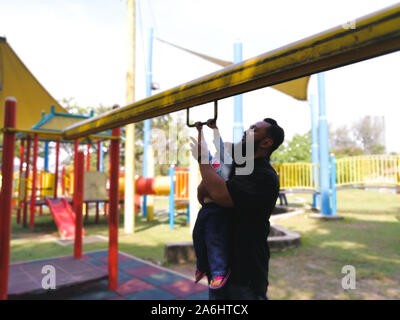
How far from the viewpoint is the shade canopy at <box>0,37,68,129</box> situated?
39.8ft

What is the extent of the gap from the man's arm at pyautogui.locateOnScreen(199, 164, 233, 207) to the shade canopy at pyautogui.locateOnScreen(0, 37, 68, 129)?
13044 millimetres

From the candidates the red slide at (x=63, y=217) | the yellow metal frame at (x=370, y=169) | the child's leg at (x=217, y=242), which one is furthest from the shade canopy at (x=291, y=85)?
the child's leg at (x=217, y=242)

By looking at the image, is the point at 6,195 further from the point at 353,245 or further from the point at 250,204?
the point at 353,245

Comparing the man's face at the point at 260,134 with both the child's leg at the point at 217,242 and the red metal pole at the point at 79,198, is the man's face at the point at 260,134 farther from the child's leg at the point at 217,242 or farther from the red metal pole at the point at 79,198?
the red metal pole at the point at 79,198

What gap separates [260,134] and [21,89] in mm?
14065

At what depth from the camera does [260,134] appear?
4.01 feet

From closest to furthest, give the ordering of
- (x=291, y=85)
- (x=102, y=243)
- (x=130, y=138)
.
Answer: (x=102, y=243), (x=130, y=138), (x=291, y=85)

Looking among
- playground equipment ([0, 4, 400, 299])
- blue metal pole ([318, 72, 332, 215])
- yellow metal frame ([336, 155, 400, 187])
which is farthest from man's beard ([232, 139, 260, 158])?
yellow metal frame ([336, 155, 400, 187])

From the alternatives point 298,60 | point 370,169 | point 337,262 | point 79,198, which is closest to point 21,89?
point 79,198

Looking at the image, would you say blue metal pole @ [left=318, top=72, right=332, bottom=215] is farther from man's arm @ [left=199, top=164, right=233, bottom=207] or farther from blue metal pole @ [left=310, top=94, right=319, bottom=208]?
man's arm @ [left=199, top=164, right=233, bottom=207]

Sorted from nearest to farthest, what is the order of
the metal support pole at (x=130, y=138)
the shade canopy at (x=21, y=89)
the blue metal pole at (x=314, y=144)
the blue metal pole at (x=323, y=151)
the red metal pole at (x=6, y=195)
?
the red metal pole at (x=6, y=195) < the metal support pole at (x=130, y=138) < the blue metal pole at (x=323, y=151) < the shade canopy at (x=21, y=89) < the blue metal pole at (x=314, y=144)

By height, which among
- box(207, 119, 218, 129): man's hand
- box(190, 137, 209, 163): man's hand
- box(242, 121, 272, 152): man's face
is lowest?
box(190, 137, 209, 163): man's hand

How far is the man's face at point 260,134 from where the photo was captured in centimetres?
121

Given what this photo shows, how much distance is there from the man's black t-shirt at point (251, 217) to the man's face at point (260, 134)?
0.37ft
